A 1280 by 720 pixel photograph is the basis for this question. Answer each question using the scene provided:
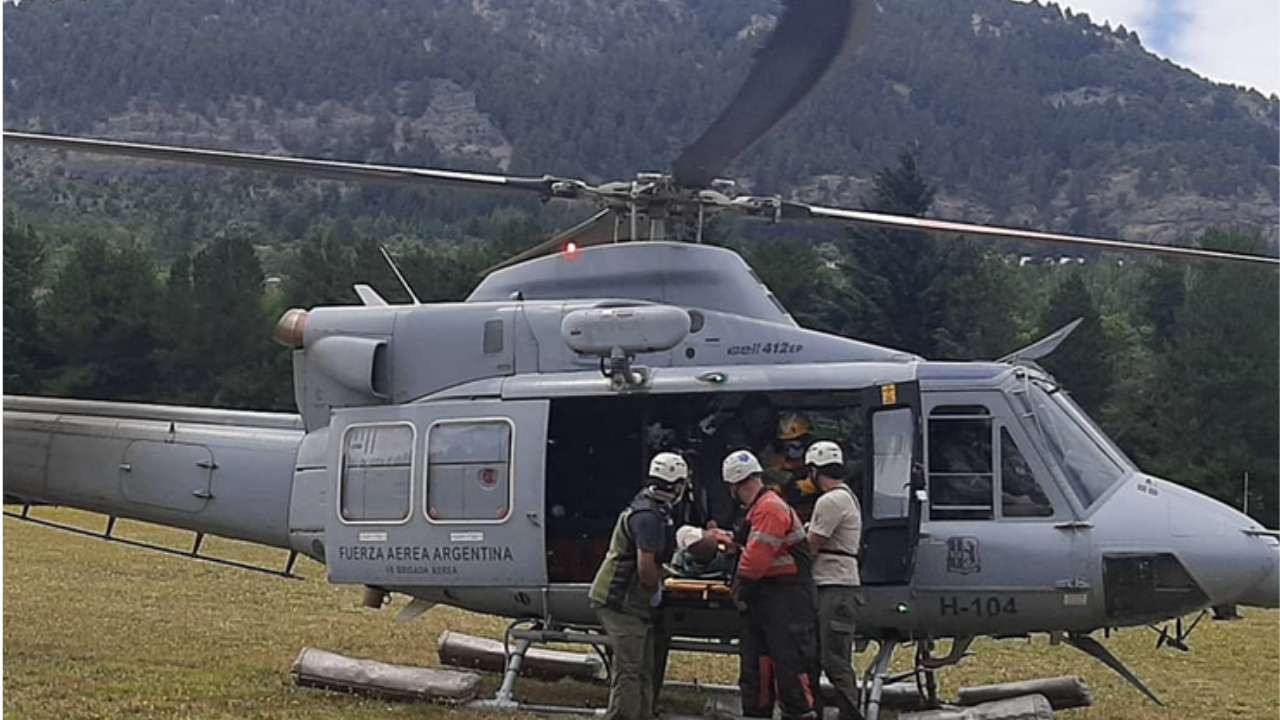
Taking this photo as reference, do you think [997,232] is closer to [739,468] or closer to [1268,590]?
[739,468]

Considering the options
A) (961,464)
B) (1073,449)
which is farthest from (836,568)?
(1073,449)

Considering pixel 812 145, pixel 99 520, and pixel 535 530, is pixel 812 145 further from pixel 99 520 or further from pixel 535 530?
pixel 535 530

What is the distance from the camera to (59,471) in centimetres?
1006

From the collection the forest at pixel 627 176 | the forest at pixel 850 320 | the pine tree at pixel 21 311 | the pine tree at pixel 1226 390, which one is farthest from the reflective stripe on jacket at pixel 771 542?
the pine tree at pixel 1226 390

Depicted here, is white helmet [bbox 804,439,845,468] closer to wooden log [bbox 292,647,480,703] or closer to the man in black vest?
the man in black vest

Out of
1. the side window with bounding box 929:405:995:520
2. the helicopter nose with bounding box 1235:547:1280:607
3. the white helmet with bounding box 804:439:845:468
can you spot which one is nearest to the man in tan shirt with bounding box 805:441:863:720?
the white helmet with bounding box 804:439:845:468

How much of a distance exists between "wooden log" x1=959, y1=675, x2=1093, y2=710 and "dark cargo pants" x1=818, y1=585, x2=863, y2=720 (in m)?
1.56

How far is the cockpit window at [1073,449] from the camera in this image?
817cm

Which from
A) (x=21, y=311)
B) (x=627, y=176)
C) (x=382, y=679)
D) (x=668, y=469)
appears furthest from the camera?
(x=627, y=176)

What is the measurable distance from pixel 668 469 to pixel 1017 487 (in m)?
1.97

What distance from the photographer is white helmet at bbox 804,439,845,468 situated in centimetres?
785

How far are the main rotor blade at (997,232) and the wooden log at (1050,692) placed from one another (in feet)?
9.19

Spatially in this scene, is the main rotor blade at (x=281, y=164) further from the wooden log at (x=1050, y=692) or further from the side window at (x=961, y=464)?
the wooden log at (x=1050, y=692)

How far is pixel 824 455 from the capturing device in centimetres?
786
